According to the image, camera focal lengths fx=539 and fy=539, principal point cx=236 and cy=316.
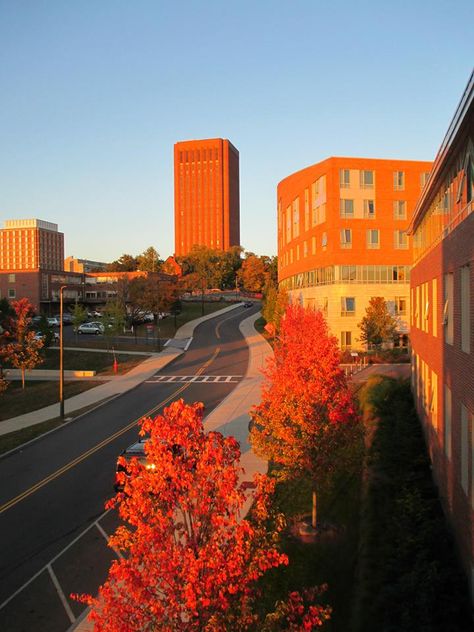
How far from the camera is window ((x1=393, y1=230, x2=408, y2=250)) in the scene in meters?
53.2

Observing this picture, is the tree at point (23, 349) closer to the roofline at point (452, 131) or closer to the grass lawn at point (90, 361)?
the grass lawn at point (90, 361)

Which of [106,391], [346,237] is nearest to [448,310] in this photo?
[106,391]

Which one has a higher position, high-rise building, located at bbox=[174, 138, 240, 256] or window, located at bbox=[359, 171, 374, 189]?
high-rise building, located at bbox=[174, 138, 240, 256]

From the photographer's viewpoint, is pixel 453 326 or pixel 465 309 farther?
pixel 453 326

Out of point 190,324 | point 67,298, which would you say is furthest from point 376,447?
point 67,298

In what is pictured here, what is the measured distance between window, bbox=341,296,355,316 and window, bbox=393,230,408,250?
6.99 meters

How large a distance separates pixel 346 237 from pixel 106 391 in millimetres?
28861

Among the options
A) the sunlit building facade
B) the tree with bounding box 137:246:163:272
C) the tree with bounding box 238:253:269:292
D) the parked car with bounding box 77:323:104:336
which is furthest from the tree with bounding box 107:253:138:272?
the sunlit building facade

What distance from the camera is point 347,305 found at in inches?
2068

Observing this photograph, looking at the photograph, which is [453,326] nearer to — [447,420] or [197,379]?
[447,420]

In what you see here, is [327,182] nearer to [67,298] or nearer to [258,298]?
[67,298]

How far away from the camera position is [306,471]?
1466 cm

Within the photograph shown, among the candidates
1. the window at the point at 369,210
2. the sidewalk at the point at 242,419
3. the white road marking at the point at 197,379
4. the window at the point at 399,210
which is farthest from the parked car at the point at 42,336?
the window at the point at 399,210

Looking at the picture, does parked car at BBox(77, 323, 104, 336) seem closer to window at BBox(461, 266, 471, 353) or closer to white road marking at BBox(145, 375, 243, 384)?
white road marking at BBox(145, 375, 243, 384)
